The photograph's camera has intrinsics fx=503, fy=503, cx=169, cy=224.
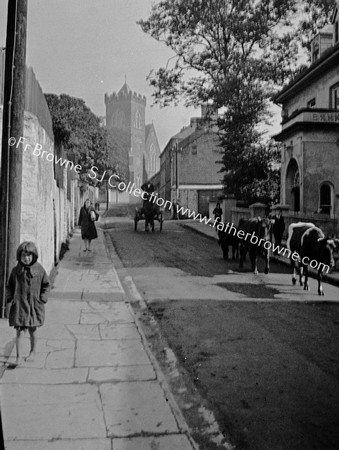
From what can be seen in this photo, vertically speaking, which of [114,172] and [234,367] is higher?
[114,172]

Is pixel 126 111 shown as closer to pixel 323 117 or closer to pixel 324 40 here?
pixel 323 117

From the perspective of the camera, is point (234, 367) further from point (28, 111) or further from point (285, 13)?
point (285, 13)

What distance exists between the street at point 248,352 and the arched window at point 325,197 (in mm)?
9254

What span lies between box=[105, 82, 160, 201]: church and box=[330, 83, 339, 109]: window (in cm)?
837

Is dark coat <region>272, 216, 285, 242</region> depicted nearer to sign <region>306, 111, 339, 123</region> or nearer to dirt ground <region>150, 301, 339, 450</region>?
sign <region>306, 111, 339, 123</region>

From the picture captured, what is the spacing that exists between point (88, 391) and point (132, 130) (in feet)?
111

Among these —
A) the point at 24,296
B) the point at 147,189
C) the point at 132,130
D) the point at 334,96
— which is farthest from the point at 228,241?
the point at 132,130

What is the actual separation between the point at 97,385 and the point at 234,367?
164cm

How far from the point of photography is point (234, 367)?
19.1 ft

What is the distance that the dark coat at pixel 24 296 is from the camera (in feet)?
18.6

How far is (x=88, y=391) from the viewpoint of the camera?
4.94 meters

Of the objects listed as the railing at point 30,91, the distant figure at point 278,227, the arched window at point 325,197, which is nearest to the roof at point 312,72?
the arched window at point 325,197

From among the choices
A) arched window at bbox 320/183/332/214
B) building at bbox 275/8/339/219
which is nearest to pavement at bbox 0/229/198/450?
building at bbox 275/8/339/219

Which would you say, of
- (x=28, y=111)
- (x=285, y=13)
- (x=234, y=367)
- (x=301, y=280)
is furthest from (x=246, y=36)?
(x=234, y=367)
